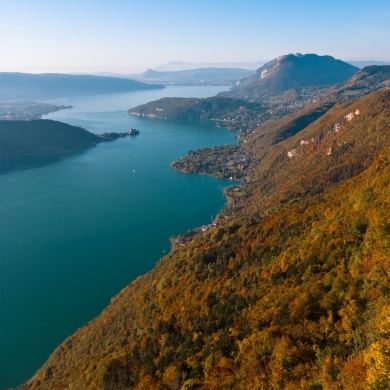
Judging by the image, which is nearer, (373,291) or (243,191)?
(373,291)

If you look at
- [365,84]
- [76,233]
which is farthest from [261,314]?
[365,84]

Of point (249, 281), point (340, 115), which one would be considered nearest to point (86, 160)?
point (340, 115)

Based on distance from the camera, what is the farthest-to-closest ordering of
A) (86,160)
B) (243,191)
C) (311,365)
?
(86,160)
(243,191)
(311,365)

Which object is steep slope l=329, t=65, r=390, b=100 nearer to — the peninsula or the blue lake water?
the blue lake water

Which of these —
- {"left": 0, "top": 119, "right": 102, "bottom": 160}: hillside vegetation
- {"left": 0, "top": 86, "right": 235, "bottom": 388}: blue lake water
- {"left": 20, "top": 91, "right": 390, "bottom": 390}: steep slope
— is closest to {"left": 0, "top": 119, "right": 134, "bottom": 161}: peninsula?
{"left": 0, "top": 119, "right": 102, "bottom": 160}: hillside vegetation

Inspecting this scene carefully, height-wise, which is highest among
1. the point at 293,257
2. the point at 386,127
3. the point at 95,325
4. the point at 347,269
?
the point at 386,127

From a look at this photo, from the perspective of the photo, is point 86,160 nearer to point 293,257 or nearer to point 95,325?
point 95,325

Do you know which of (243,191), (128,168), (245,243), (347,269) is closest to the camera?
(347,269)

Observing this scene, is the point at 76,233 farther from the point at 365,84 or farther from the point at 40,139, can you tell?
the point at 365,84
